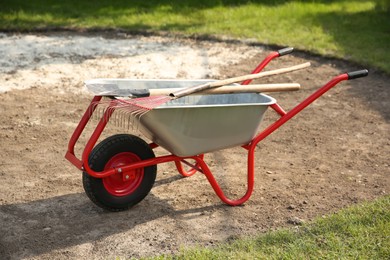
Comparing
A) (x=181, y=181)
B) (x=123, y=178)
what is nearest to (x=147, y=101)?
(x=123, y=178)

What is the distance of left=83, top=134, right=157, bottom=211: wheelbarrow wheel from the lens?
4348 mm

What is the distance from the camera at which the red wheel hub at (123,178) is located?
4.44 m

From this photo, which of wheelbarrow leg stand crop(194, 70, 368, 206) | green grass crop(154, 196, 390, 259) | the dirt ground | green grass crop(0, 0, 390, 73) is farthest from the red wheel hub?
green grass crop(0, 0, 390, 73)

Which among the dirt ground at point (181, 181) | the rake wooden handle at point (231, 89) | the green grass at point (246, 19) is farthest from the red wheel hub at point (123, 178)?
the green grass at point (246, 19)

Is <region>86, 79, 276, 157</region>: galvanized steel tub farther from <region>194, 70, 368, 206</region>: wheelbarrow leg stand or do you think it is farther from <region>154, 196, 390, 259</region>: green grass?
<region>154, 196, 390, 259</region>: green grass

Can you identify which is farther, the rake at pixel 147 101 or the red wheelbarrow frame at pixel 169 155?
the red wheelbarrow frame at pixel 169 155

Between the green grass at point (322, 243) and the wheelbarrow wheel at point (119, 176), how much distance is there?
68 centimetres

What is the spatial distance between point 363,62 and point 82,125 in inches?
175

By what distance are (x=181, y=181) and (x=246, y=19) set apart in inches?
203

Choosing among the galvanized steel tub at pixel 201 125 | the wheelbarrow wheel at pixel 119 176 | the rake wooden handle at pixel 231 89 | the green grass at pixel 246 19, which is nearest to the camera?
the rake wooden handle at pixel 231 89

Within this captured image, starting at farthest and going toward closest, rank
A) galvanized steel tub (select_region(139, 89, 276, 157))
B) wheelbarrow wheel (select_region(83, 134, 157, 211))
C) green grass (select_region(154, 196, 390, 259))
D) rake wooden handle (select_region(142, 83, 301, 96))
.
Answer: wheelbarrow wheel (select_region(83, 134, 157, 211)), galvanized steel tub (select_region(139, 89, 276, 157)), rake wooden handle (select_region(142, 83, 301, 96)), green grass (select_region(154, 196, 390, 259))

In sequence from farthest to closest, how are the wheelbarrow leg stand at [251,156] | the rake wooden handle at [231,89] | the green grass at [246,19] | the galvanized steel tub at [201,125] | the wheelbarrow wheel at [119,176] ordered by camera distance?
the green grass at [246,19]
the wheelbarrow leg stand at [251,156]
the wheelbarrow wheel at [119,176]
the galvanized steel tub at [201,125]
the rake wooden handle at [231,89]

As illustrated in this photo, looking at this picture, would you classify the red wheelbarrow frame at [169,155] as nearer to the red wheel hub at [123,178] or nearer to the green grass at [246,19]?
the red wheel hub at [123,178]

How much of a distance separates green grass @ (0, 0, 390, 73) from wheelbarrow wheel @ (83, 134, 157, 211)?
420 cm
